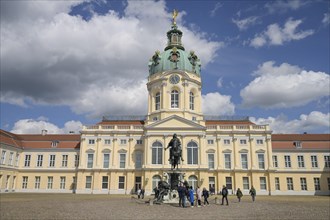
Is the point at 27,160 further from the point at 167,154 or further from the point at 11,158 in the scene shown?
the point at 167,154

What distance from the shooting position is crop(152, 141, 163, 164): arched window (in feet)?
158

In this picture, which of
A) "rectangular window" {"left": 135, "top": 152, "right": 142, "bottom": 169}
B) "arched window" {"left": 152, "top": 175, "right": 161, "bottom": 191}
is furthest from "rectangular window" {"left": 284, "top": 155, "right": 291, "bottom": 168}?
"rectangular window" {"left": 135, "top": 152, "right": 142, "bottom": 169}

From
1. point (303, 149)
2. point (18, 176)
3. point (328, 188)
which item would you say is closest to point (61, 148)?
point (18, 176)

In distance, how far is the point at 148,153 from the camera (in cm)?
4822

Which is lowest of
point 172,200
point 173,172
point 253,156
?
point 172,200

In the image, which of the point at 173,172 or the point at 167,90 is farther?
the point at 167,90

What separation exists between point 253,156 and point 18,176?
142 ft

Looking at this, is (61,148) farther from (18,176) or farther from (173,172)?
(173,172)

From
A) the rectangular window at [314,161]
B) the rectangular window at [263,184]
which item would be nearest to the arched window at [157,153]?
the rectangular window at [263,184]

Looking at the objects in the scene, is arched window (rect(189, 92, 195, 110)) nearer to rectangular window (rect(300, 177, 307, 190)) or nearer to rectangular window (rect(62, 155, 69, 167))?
rectangular window (rect(300, 177, 307, 190))

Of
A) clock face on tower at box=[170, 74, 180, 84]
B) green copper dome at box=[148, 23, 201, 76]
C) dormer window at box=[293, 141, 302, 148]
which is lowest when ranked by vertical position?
dormer window at box=[293, 141, 302, 148]

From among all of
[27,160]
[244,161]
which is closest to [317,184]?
[244,161]

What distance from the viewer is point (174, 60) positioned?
5575cm

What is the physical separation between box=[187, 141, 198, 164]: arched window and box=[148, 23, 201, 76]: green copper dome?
1532cm
